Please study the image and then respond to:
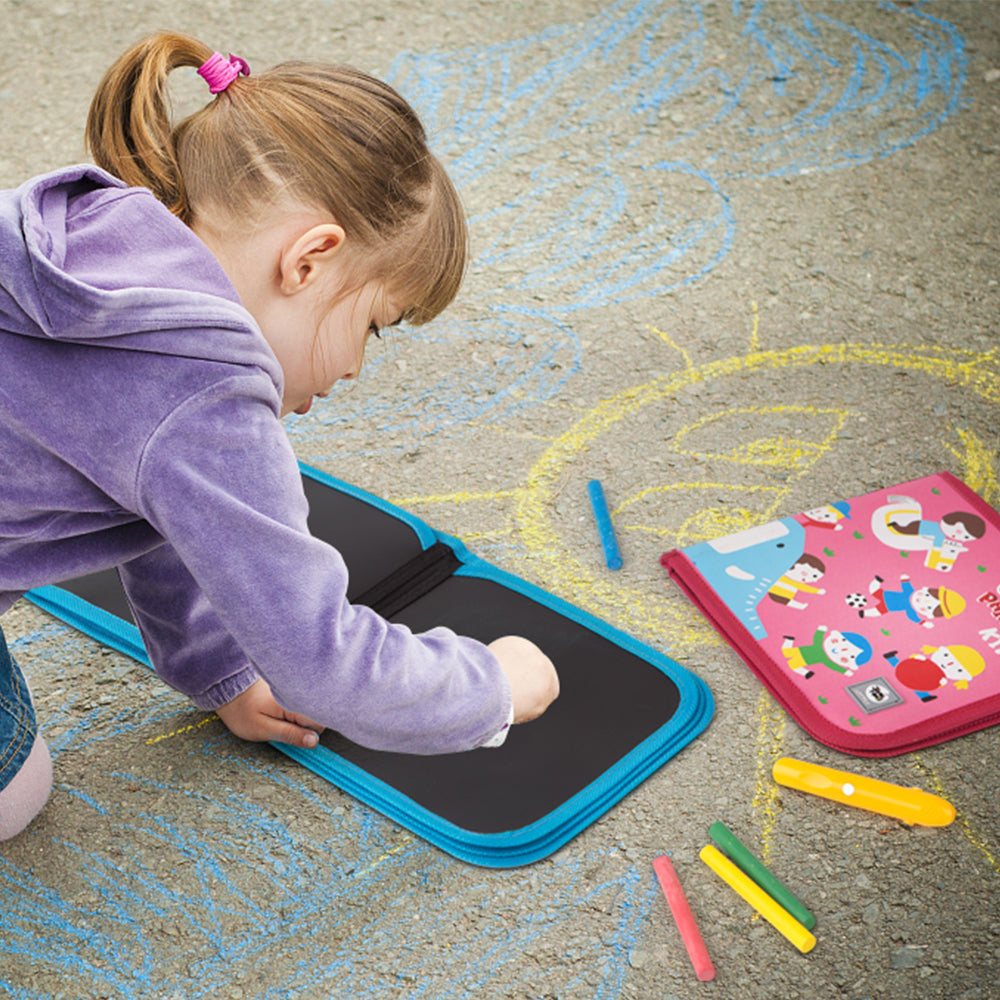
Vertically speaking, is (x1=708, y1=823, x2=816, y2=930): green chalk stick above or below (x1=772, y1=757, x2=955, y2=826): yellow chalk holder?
above

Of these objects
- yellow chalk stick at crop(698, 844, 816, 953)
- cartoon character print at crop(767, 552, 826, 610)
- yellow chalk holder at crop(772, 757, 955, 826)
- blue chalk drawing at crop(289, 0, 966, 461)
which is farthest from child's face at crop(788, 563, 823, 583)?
blue chalk drawing at crop(289, 0, 966, 461)

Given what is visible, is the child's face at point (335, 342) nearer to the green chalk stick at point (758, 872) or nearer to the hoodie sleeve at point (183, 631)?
the hoodie sleeve at point (183, 631)

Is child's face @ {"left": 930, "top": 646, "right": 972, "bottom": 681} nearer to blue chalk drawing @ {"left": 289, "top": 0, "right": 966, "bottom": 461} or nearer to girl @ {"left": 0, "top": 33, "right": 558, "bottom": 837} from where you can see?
girl @ {"left": 0, "top": 33, "right": 558, "bottom": 837}

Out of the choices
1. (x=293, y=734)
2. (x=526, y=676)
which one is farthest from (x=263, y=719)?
(x=526, y=676)

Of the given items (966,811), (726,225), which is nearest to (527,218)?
(726,225)

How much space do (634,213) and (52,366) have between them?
1.31 meters

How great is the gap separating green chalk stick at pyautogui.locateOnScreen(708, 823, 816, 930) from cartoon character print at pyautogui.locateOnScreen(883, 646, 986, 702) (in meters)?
0.25

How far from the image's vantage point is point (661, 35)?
2334 mm

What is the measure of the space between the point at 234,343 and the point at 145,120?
0.22 meters

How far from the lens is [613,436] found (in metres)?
1.49

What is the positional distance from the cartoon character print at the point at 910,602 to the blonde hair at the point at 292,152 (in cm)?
60

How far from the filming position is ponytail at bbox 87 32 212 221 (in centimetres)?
85

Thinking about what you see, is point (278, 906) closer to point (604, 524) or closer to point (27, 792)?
point (27, 792)

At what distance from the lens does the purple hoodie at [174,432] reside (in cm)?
74
